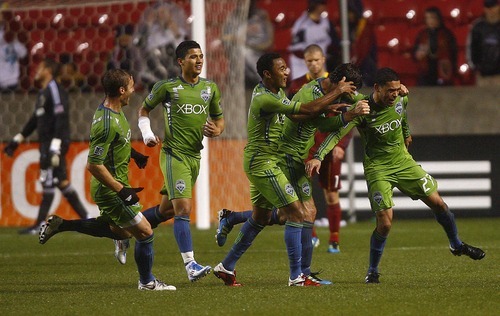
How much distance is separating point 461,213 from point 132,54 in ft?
15.3

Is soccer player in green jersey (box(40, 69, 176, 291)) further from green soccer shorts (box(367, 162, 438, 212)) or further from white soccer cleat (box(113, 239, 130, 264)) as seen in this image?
green soccer shorts (box(367, 162, 438, 212))

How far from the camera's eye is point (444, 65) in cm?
1506

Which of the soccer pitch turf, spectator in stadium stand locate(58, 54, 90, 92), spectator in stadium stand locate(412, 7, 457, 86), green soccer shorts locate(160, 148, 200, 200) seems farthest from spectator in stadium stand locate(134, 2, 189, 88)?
green soccer shorts locate(160, 148, 200, 200)

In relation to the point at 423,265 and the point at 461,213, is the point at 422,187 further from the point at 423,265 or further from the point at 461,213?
Result: the point at 461,213

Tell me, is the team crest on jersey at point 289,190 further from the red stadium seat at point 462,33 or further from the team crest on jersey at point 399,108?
the red stadium seat at point 462,33

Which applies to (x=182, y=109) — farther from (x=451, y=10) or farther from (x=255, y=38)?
(x=451, y=10)

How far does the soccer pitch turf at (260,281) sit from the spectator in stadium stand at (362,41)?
305 centimetres

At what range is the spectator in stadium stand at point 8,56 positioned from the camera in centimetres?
1445

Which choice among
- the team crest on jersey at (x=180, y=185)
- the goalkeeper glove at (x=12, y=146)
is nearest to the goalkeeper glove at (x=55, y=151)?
the goalkeeper glove at (x=12, y=146)

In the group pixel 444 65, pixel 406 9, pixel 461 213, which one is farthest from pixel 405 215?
pixel 406 9

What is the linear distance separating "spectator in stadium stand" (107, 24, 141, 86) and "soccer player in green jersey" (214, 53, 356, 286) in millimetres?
6212

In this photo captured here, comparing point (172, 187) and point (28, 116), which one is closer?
point (172, 187)

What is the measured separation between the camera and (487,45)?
1482cm

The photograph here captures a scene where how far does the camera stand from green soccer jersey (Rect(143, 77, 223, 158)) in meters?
8.33
